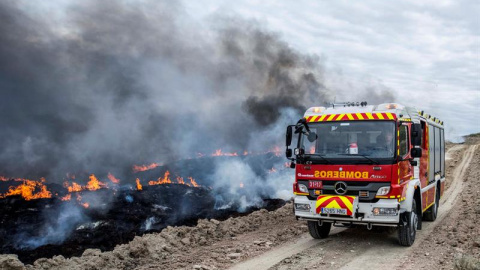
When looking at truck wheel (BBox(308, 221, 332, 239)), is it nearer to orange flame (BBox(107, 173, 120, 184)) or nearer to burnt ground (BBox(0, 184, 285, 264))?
burnt ground (BBox(0, 184, 285, 264))

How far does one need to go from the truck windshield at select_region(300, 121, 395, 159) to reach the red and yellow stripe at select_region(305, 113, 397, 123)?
0.32 feet

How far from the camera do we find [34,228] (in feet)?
52.2

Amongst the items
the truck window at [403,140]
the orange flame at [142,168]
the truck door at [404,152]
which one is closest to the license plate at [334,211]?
the truck door at [404,152]

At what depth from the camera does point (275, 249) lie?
8.06 m

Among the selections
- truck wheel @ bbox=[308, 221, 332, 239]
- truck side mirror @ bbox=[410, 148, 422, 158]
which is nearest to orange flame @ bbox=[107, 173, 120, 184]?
truck wheel @ bbox=[308, 221, 332, 239]

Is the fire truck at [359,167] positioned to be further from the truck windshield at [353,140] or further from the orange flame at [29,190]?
the orange flame at [29,190]

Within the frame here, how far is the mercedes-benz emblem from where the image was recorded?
737 centimetres

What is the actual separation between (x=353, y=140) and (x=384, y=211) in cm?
157

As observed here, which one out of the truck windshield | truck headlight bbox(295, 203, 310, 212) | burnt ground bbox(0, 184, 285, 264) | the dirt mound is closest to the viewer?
the dirt mound

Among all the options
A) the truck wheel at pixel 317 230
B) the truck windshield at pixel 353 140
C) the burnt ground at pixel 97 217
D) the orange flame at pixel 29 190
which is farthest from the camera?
the orange flame at pixel 29 190

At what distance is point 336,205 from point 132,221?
1159 centimetres

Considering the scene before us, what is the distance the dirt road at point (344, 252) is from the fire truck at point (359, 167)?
1.53 feet

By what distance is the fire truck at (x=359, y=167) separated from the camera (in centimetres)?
716

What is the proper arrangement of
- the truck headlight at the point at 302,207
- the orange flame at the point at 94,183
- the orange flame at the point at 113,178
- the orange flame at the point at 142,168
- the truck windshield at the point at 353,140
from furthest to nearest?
the orange flame at the point at 142,168
the orange flame at the point at 113,178
the orange flame at the point at 94,183
the truck headlight at the point at 302,207
the truck windshield at the point at 353,140
